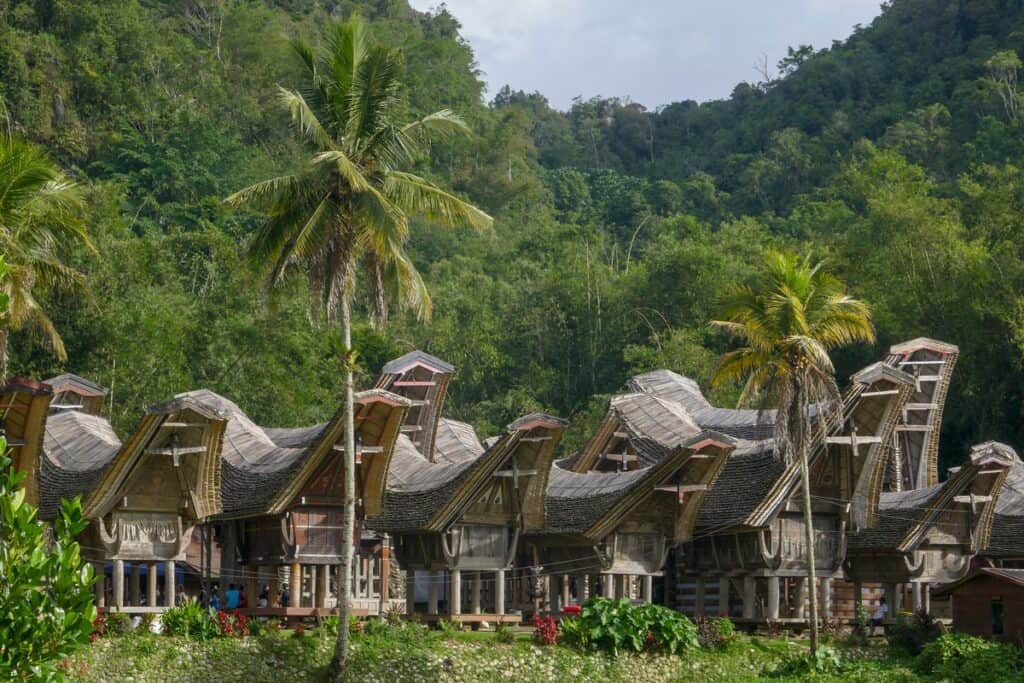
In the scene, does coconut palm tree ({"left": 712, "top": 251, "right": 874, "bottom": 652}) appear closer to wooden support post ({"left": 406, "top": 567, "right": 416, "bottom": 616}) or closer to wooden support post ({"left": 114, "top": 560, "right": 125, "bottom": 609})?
wooden support post ({"left": 406, "top": 567, "right": 416, "bottom": 616})

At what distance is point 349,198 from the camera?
25.8 meters

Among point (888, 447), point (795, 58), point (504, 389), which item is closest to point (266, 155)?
point (504, 389)

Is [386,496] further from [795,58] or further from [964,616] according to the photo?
[795,58]

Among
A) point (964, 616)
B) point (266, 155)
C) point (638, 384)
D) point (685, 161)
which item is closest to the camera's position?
point (964, 616)

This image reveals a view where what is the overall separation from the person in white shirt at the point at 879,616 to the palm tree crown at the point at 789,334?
18.6ft

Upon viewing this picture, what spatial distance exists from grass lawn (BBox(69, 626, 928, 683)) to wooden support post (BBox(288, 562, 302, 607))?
95.3 inches

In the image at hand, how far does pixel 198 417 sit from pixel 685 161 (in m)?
64.3

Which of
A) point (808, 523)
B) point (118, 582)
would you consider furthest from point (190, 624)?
point (808, 523)

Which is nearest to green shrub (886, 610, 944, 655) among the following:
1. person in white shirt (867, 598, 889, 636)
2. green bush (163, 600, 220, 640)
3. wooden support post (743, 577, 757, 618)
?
person in white shirt (867, 598, 889, 636)

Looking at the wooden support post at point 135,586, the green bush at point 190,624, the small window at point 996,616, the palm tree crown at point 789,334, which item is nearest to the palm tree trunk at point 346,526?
the green bush at point 190,624

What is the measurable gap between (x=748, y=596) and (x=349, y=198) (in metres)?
13.2

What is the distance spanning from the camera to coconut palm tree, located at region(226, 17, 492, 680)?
25.6m

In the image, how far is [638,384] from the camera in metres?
39.4

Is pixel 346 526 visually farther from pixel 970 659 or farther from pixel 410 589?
pixel 970 659
